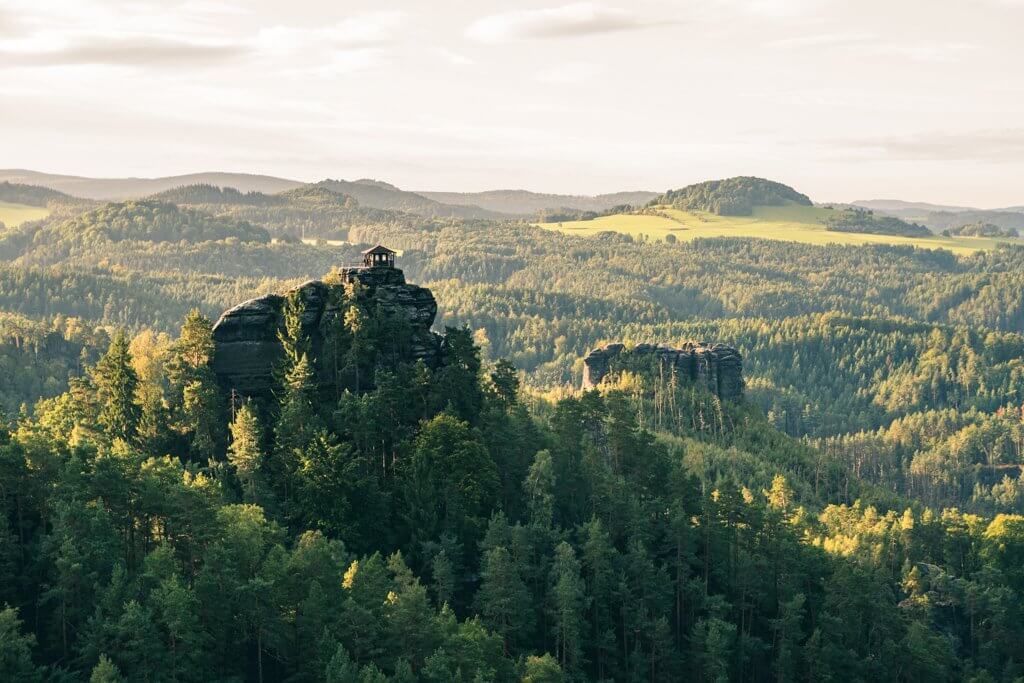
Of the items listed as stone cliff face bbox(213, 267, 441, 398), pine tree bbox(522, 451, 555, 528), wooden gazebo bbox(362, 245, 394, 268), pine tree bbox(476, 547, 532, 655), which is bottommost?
pine tree bbox(476, 547, 532, 655)

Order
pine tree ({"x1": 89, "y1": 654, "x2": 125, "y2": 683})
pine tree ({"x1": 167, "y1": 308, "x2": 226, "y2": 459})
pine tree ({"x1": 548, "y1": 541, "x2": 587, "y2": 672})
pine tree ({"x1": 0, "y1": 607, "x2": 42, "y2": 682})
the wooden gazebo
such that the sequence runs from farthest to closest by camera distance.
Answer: the wooden gazebo → pine tree ({"x1": 167, "y1": 308, "x2": 226, "y2": 459}) → pine tree ({"x1": 548, "y1": 541, "x2": 587, "y2": 672}) → pine tree ({"x1": 0, "y1": 607, "x2": 42, "y2": 682}) → pine tree ({"x1": 89, "y1": 654, "x2": 125, "y2": 683})

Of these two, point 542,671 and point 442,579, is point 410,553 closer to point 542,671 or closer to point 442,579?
point 442,579

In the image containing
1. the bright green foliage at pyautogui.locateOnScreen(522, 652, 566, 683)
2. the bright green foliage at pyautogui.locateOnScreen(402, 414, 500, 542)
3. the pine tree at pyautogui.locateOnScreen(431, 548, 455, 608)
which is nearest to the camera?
the bright green foliage at pyautogui.locateOnScreen(522, 652, 566, 683)

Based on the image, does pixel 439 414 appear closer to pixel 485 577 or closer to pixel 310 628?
pixel 485 577

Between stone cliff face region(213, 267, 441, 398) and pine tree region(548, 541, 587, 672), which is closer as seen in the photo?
pine tree region(548, 541, 587, 672)

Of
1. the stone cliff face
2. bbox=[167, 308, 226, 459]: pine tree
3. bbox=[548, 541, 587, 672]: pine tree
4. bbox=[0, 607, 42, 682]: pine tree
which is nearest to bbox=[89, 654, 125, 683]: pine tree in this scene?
bbox=[0, 607, 42, 682]: pine tree

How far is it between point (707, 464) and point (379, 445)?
7545 centimetres

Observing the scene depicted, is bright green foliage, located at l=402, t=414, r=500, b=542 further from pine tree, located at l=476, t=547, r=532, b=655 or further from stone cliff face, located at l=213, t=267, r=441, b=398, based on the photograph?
stone cliff face, located at l=213, t=267, r=441, b=398

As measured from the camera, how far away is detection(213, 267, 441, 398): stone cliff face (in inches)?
4803

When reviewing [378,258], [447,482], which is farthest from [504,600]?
[378,258]

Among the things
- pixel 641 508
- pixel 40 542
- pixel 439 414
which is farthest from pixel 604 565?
pixel 40 542

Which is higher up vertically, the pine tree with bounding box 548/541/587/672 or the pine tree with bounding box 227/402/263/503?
the pine tree with bounding box 227/402/263/503

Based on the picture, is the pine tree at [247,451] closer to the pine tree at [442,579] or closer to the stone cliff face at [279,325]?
the stone cliff face at [279,325]

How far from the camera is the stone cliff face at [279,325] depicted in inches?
4803
